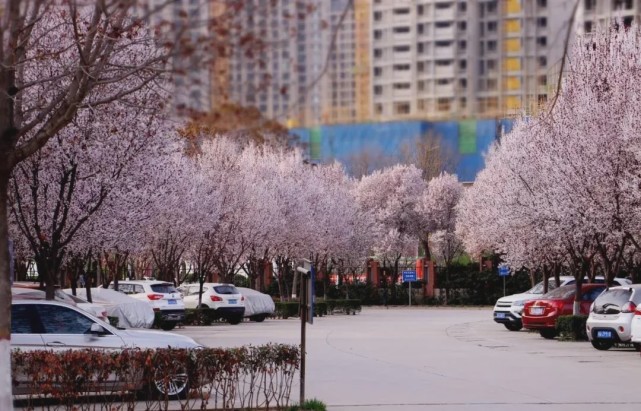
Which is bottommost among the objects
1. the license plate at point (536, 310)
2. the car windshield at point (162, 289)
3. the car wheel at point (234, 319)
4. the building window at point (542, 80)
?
the car wheel at point (234, 319)

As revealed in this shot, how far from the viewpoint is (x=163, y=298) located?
36.0 metres

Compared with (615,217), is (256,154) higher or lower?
higher

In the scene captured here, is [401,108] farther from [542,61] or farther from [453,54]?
[542,61]

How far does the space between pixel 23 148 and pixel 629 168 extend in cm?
2020

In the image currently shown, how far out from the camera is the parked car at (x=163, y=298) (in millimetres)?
35688

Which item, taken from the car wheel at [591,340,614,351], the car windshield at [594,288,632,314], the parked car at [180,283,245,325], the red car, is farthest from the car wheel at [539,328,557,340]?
the parked car at [180,283,245,325]

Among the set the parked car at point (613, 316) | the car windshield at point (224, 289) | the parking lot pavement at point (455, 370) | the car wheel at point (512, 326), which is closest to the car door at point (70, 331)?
the parking lot pavement at point (455, 370)

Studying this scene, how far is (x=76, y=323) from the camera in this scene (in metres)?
15.9

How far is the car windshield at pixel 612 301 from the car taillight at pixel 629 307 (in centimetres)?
12

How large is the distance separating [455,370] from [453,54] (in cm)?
1630

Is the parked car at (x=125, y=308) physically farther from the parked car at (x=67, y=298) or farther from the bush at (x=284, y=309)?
the bush at (x=284, y=309)

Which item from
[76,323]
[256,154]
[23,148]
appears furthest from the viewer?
[256,154]

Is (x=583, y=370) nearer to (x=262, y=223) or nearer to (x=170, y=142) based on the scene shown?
(x=170, y=142)

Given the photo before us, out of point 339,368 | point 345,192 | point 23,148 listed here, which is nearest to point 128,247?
point 339,368
